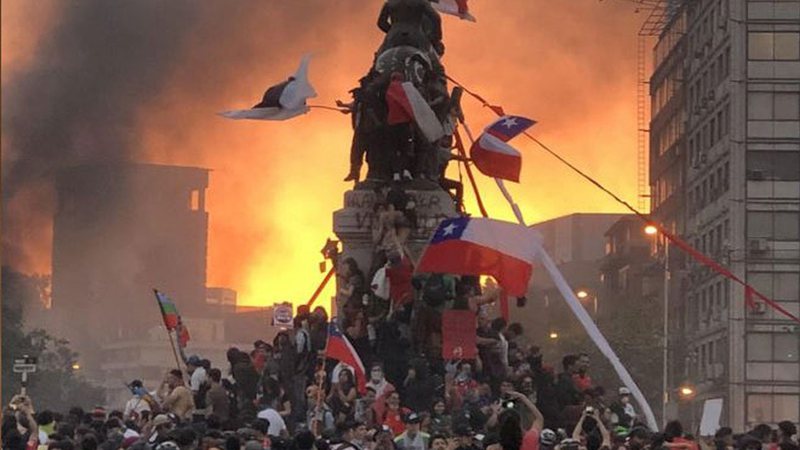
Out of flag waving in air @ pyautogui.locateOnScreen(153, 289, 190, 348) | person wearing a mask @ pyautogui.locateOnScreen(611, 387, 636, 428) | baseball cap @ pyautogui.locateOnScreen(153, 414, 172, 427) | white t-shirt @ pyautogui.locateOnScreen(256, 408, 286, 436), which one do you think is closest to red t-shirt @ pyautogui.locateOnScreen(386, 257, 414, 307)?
flag waving in air @ pyautogui.locateOnScreen(153, 289, 190, 348)

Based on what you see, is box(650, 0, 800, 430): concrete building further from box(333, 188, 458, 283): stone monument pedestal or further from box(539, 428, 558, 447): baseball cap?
box(539, 428, 558, 447): baseball cap

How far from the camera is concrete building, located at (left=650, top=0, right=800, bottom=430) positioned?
78.1 metres

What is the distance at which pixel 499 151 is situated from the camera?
30953mm

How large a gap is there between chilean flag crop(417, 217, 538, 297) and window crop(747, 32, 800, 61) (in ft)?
191

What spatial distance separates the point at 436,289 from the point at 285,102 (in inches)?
230

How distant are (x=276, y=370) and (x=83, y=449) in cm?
1322

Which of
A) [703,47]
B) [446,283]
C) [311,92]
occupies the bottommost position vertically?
[446,283]

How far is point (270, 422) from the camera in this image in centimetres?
2064

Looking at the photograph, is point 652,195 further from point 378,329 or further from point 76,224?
point 378,329

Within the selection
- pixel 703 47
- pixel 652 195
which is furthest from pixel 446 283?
→ pixel 652 195

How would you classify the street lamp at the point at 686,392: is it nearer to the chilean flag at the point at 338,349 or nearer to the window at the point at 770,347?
the window at the point at 770,347

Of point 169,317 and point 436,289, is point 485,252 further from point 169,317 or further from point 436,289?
point 169,317

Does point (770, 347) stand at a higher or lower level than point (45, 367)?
higher

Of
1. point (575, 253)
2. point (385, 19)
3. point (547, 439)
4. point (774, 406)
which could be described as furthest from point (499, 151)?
point (575, 253)
